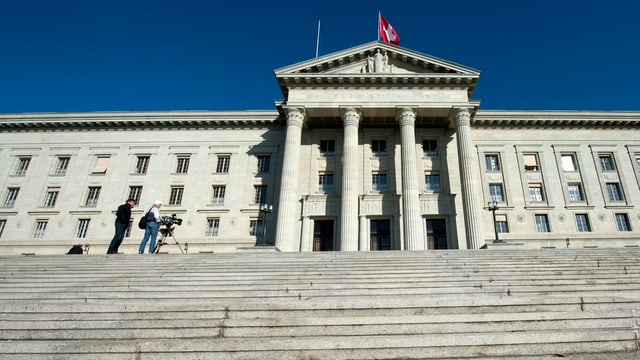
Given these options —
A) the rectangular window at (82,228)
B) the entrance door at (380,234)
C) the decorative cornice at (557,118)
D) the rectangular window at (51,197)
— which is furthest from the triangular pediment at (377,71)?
the rectangular window at (51,197)

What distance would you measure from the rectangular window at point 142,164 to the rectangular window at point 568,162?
3744 cm

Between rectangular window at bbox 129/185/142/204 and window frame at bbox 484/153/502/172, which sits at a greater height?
window frame at bbox 484/153/502/172

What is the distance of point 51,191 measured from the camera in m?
30.2

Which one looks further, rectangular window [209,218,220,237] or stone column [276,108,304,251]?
rectangular window [209,218,220,237]

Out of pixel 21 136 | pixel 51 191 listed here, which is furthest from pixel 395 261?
pixel 21 136

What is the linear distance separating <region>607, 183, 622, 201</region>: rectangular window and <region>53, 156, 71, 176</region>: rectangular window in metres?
48.3

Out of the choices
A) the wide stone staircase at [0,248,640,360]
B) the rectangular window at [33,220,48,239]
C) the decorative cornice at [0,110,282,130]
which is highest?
the decorative cornice at [0,110,282,130]

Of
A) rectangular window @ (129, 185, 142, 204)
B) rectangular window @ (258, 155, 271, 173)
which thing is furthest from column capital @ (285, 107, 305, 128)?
rectangular window @ (129, 185, 142, 204)

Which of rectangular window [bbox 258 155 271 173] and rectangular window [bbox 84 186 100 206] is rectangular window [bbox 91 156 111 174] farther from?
rectangular window [bbox 258 155 271 173]

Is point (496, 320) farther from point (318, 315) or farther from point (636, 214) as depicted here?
point (636, 214)

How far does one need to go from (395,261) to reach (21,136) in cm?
3879

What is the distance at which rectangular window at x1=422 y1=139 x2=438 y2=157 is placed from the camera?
28969 millimetres

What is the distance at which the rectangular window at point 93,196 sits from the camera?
29.4 metres

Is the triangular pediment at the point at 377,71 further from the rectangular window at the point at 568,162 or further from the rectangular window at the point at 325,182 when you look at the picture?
the rectangular window at the point at 568,162
